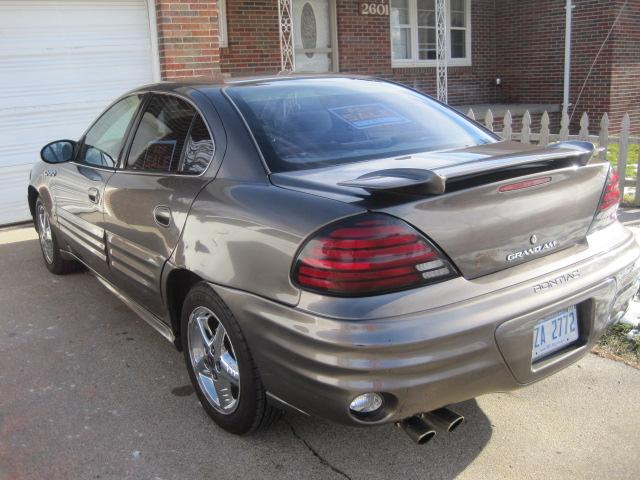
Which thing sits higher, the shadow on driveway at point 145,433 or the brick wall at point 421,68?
the brick wall at point 421,68

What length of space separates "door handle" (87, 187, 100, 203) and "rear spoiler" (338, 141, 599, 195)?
212 cm

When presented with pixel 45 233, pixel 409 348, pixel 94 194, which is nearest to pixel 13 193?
pixel 45 233

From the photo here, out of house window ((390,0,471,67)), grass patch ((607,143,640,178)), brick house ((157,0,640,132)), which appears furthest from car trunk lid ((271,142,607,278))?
house window ((390,0,471,67))

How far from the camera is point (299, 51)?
11.9 m

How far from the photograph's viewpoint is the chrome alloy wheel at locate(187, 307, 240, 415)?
298 cm

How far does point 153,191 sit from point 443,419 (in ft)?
6.13

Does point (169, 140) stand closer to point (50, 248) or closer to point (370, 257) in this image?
point (370, 257)

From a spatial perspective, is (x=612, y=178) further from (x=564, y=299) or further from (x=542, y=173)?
(x=564, y=299)

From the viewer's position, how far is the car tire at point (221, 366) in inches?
109

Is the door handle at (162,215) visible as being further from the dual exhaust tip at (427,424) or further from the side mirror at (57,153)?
the side mirror at (57,153)

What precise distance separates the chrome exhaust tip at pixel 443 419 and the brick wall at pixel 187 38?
265 inches

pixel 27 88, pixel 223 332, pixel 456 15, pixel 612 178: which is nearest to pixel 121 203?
pixel 223 332

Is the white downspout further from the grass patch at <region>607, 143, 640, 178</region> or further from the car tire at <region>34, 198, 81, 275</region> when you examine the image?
the car tire at <region>34, 198, 81, 275</region>

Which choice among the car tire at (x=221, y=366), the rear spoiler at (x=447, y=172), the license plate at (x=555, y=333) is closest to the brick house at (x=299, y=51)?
the car tire at (x=221, y=366)
